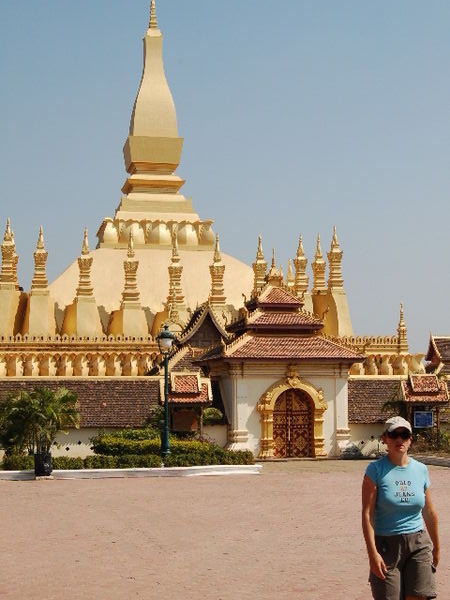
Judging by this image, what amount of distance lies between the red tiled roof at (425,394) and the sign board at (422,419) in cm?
27

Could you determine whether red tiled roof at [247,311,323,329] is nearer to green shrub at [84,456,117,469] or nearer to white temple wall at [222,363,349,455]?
white temple wall at [222,363,349,455]

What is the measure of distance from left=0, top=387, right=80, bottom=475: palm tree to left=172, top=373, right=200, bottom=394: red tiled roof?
3.69 metres

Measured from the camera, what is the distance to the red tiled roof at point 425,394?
28.4m

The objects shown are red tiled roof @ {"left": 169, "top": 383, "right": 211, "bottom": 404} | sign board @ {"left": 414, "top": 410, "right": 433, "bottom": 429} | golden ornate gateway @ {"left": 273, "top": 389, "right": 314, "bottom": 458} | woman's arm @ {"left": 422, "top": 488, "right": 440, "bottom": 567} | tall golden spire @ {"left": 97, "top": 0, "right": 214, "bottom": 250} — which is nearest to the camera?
woman's arm @ {"left": 422, "top": 488, "right": 440, "bottom": 567}

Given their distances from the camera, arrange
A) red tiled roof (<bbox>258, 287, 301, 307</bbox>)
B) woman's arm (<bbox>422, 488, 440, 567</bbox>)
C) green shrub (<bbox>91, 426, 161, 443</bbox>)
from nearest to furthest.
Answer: woman's arm (<bbox>422, 488, 440, 567</bbox>) < green shrub (<bbox>91, 426, 161, 443</bbox>) < red tiled roof (<bbox>258, 287, 301, 307</bbox>)

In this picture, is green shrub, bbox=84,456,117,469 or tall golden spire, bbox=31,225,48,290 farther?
tall golden spire, bbox=31,225,48,290

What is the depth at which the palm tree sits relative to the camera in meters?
23.2

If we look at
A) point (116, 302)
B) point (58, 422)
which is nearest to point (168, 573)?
point (58, 422)

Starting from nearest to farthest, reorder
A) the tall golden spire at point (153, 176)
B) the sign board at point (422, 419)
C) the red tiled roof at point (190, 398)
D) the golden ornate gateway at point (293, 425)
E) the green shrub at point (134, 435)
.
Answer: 1. the green shrub at point (134, 435)
2. the red tiled roof at point (190, 398)
3. the golden ornate gateway at point (293, 425)
4. the sign board at point (422, 419)
5. the tall golden spire at point (153, 176)

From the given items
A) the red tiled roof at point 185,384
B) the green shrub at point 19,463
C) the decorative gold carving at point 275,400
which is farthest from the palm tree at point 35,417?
the decorative gold carving at point 275,400

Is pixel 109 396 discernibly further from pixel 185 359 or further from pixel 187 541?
pixel 187 541

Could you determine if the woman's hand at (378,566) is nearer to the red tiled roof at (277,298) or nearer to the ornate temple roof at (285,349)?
the ornate temple roof at (285,349)

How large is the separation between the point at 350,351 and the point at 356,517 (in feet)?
43.6

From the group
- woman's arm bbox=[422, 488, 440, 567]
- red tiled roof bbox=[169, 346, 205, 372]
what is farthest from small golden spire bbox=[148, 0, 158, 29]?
woman's arm bbox=[422, 488, 440, 567]
